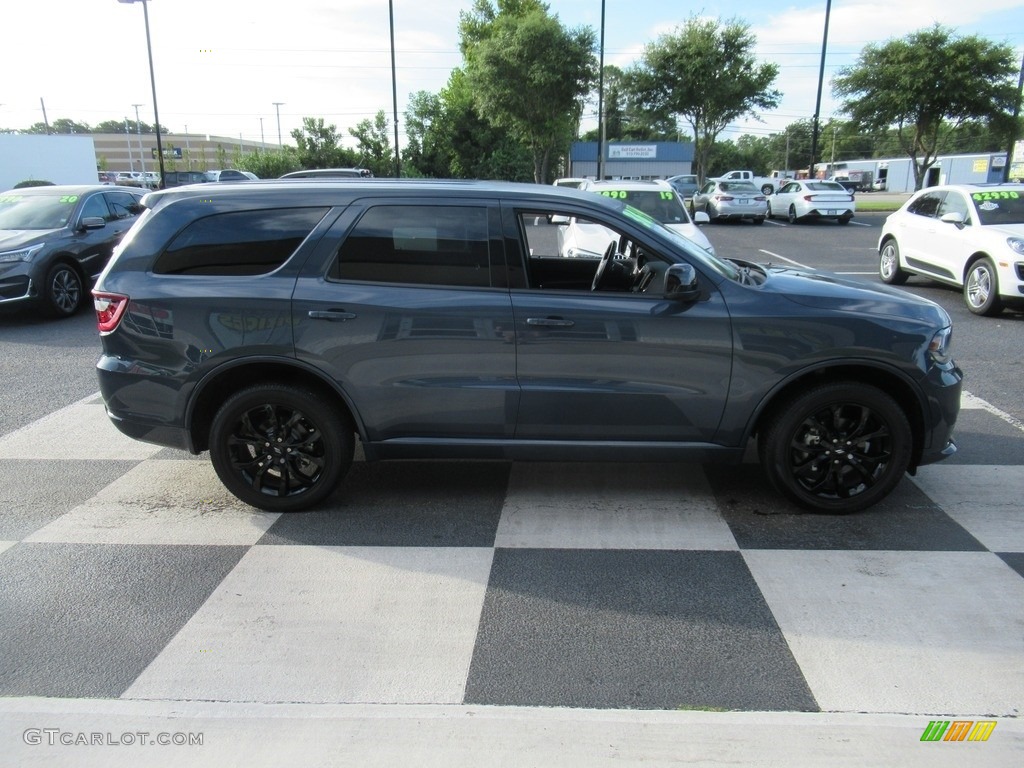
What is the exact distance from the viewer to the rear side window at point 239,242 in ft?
14.0

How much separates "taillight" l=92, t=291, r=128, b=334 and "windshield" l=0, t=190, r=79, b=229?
7.51 metres

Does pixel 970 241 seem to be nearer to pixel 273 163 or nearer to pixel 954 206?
pixel 954 206

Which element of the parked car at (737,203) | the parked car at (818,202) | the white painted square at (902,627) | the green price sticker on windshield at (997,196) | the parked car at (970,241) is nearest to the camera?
the white painted square at (902,627)

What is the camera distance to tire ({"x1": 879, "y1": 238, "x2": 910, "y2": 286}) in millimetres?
12094

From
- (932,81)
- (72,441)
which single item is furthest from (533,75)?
(72,441)

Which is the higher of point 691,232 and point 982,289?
point 691,232

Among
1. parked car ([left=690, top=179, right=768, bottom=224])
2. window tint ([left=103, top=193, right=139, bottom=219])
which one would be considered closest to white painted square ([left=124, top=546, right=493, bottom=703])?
window tint ([left=103, top=193, right=139, bottom=219])

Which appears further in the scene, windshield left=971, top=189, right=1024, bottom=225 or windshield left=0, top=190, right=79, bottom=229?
windshield left=0, top=190, right=79, bottom=229

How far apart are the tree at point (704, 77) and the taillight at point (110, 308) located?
35.4 m

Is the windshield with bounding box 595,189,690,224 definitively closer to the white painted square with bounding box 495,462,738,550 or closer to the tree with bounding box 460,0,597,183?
the white painted square with bounding box 495,462,738,550

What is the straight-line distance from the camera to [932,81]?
30234mm

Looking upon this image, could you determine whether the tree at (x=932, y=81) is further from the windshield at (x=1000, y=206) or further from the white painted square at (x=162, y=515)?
the white painted square at (x=162, y=515)

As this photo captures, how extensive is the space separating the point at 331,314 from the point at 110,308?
1.26 m

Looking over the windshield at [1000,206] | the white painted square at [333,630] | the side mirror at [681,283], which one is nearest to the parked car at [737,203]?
the windshield at [1000,206]
